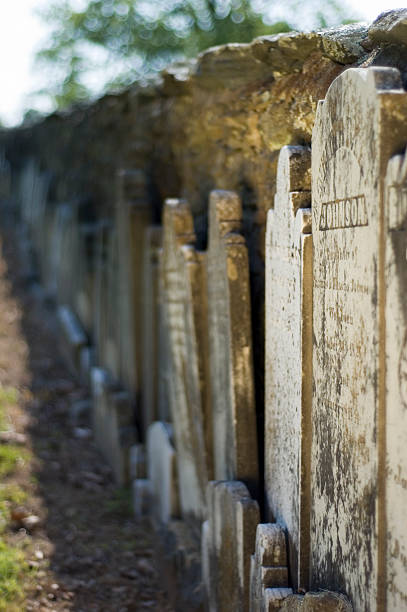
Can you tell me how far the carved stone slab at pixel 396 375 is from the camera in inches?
69.7

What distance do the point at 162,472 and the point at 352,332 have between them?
2558 mm

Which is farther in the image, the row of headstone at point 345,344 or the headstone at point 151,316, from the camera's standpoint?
the headstone at point 151,316

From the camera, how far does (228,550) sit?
2.95 metres

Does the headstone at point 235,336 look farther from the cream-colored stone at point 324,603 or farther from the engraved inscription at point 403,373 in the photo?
the engraved inscription at point 403,373

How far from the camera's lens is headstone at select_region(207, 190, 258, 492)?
9.96 ft

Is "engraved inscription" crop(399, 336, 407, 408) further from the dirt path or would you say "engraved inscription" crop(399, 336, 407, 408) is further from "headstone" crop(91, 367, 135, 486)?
"headstone" crop(91, 367, 135, 486)

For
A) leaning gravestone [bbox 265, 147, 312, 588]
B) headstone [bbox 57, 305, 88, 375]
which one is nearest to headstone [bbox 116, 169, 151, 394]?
headstone [bbox 57, 305, 88, 375]

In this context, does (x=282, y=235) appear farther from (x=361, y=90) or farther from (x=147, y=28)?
(x=147, y=28)

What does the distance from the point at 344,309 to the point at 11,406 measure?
445cm

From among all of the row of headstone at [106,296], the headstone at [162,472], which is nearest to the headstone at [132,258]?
the row of headstone at [106,296]

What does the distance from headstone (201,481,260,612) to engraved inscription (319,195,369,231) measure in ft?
3.74

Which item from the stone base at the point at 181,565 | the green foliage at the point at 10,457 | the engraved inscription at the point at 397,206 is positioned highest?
the engraved inscription at the point at 397,206

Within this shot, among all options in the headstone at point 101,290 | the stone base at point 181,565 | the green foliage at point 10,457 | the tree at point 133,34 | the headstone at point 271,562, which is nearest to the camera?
the headstone at point 271,562

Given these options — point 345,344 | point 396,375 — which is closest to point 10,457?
point 345,344
